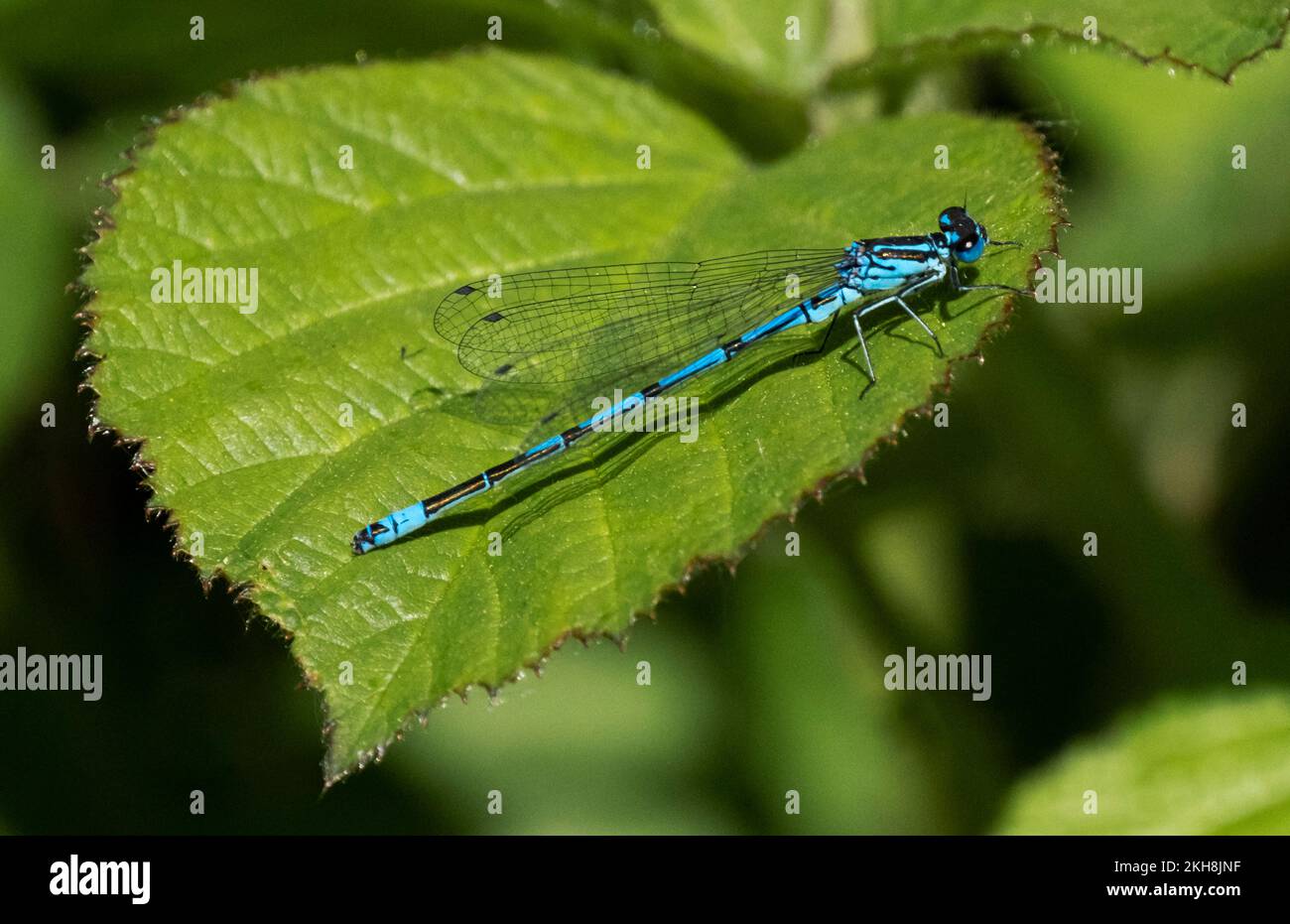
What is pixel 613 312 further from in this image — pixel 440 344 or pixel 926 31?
pixel 926 31

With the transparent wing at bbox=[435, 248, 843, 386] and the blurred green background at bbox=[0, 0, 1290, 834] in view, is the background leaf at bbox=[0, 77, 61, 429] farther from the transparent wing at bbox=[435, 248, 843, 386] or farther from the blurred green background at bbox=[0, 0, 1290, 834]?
the transparent wing at bbox=[435, 248, 843, 386]

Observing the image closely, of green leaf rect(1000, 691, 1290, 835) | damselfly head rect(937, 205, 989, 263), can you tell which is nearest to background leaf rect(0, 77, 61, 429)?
damselfly head rect(937, 205, 989, 263)

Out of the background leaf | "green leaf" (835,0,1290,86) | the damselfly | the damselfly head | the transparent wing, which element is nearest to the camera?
"green leaf" (835,0,1290,86)

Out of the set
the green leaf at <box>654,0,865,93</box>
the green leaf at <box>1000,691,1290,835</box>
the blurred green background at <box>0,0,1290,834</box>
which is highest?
the green leaf at <box>654,0,865,93</box>

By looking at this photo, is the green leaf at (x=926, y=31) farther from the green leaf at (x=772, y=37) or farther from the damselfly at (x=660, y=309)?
the damselfly at (x=660, y=309)

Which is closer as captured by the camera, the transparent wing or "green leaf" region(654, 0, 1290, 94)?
"green leaf" region(654, 0, 1290, 94)
